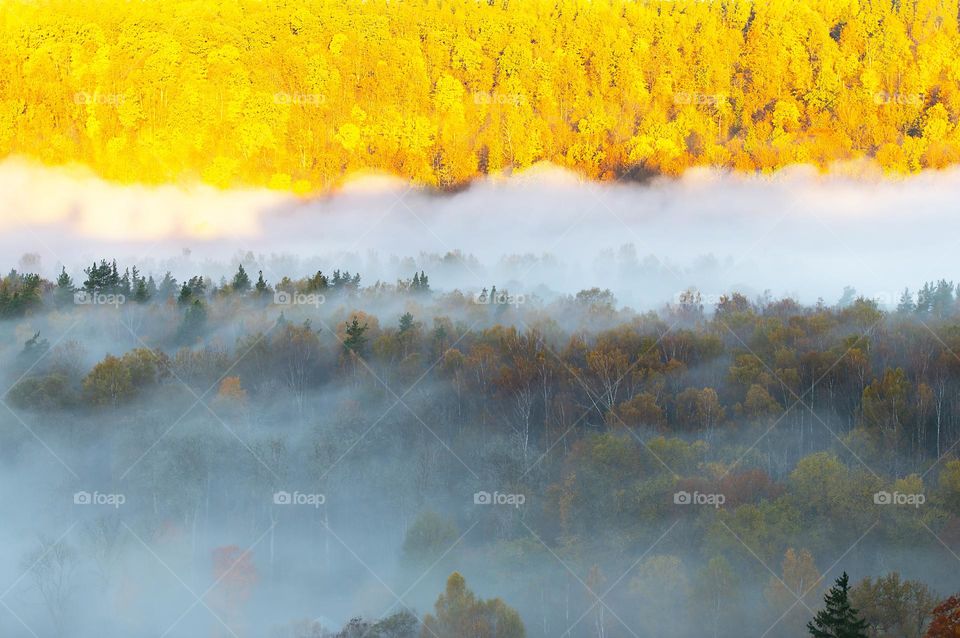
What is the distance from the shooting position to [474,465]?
96.6 meters

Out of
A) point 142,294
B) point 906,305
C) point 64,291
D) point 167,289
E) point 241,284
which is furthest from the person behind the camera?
point 167,289

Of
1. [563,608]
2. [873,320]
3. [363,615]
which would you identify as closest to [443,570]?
[363,615]

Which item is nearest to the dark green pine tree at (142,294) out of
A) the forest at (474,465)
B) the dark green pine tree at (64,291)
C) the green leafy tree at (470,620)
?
the forest at (474,465)

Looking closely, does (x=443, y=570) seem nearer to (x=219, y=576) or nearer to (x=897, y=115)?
(x=219, y=576)

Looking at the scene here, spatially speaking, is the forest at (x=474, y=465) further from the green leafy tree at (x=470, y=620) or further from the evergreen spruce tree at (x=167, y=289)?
the evergreen spruce tree at (x=167, y=289)

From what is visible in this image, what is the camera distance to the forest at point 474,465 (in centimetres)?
6675

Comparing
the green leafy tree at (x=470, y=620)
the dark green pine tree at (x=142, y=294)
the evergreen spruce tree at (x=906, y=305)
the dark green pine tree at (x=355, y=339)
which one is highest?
the dark green pine tree at (x=142, y=294)

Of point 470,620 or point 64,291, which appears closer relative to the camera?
point 470,620

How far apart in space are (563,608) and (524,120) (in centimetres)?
14533

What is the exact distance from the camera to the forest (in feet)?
219

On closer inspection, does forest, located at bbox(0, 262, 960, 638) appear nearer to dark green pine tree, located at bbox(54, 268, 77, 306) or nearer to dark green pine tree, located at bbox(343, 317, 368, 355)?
dark green pine tree, located at bbox(343, 317, 368, 355)

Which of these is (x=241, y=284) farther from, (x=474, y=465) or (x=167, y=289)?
(x=474, y=465)

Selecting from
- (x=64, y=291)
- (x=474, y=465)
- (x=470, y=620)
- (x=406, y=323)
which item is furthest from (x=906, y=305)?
(x=64, y=291)

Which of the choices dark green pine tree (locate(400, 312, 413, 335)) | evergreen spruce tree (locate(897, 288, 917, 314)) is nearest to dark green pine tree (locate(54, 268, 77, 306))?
dark green pine tree (locate(400, 312, 413, 335))
